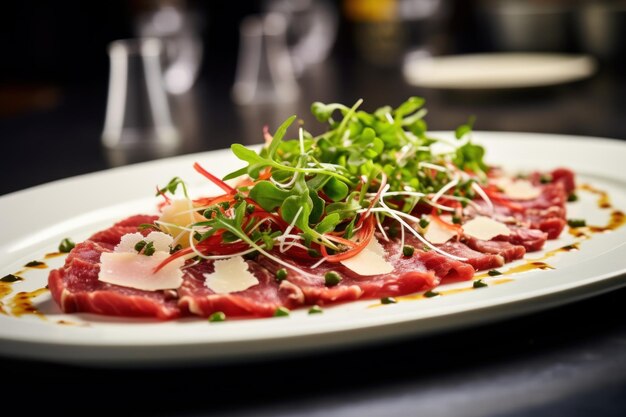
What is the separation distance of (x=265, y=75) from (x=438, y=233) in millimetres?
3315

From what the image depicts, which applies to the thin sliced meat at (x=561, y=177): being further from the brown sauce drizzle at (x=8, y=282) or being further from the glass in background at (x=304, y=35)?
the glass in background at (x=304, y=35)

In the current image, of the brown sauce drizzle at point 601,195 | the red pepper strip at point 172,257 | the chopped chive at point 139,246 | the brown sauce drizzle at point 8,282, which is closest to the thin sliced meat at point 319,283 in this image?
the red pepper strip at point 172,257

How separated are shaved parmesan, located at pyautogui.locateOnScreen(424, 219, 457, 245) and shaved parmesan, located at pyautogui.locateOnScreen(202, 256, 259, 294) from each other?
1.50 ft

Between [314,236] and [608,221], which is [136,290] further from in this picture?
[608,221]

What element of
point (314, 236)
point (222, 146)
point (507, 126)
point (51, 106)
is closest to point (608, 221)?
point (314, 236)

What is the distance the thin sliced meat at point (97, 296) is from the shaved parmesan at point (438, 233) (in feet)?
2.04

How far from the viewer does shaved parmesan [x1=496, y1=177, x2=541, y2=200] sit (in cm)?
228

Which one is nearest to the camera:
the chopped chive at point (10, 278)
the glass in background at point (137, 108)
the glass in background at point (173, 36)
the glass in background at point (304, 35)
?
the chopped chive at point (10, 278)

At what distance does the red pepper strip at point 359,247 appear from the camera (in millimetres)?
1717

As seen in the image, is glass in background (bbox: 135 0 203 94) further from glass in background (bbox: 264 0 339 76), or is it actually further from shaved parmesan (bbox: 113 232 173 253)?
shaved parmesan (bbox: 113 232 173 253)

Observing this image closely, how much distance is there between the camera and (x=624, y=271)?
1471mm

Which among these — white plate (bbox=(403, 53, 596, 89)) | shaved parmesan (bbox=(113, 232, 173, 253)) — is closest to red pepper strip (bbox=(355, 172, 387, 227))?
shaved parmesan (bbox=(113, 232, 173, 253))

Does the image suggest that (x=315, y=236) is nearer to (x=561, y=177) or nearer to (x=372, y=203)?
(x=372, y=203)

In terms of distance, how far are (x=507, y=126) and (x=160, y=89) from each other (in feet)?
5.36
